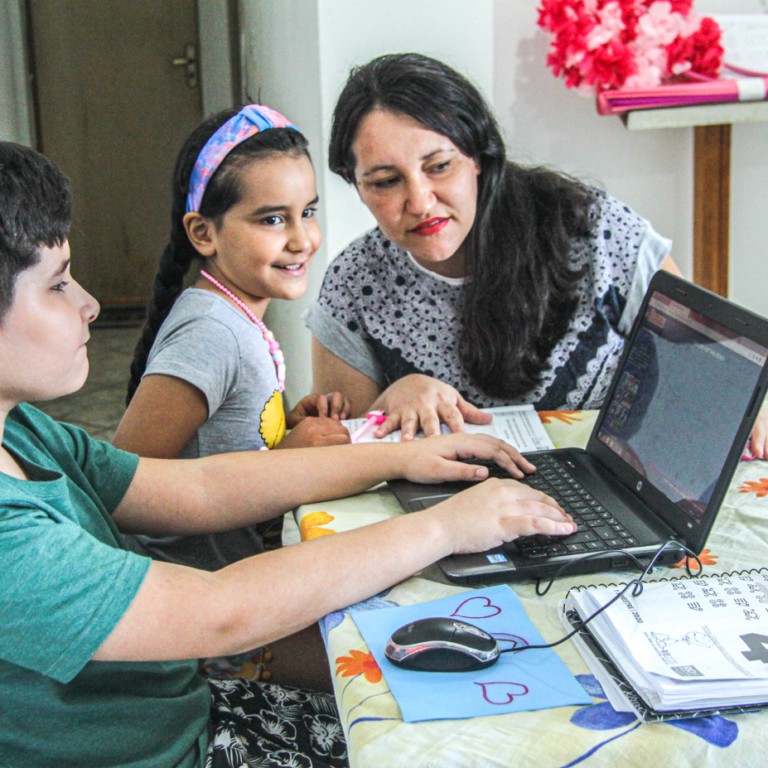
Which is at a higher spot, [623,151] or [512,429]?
[623,151]

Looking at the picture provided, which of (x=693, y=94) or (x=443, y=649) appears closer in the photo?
(x=443, y=649)

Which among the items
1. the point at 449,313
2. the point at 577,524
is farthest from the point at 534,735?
the point at 449,313

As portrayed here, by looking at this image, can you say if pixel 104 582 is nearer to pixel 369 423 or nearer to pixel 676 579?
pixel 676 579

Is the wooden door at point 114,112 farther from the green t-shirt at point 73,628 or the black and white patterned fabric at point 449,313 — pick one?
the green t-shirt at point 73,628

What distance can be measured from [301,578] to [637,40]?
1.96 metres

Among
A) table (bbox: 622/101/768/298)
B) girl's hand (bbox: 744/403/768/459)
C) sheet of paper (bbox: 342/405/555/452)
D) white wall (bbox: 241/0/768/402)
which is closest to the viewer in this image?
girl's hand (bbox: 744/403/768/459)

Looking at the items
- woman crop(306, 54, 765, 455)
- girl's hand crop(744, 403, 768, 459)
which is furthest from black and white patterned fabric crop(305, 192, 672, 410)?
girl's hand crop(744, 403, 768, 459)

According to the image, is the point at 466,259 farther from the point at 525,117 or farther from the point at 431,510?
the point at 525,117

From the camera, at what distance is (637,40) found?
7.30ft

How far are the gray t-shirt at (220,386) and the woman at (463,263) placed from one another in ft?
0.65

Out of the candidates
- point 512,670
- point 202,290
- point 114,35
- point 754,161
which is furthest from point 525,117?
point 114,35

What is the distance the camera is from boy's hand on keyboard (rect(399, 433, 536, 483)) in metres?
1.04

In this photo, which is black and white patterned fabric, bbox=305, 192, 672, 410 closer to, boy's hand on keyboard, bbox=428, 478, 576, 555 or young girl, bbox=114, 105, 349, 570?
young girl, bbox=114, 105, 349, 570

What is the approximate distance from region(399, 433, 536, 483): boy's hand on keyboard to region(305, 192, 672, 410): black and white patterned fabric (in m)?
0.46
